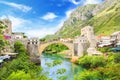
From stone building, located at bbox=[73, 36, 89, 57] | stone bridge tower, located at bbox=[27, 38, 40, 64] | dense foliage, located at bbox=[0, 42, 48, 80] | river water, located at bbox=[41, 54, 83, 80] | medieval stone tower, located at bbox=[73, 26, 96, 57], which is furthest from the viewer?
medieval stone tower, located at bbox=[73, 26, 96, 57]

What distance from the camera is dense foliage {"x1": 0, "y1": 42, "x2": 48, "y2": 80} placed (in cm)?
2035

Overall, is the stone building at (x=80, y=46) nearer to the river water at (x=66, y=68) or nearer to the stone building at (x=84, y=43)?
the stone building at (x=84, y=43)

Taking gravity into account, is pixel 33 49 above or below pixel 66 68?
above

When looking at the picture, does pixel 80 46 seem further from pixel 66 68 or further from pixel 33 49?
pixel 66 68

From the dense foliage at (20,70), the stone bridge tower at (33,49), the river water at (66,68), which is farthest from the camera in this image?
the stone bridge tower at (33,49)

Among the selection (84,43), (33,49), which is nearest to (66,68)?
(33,49)

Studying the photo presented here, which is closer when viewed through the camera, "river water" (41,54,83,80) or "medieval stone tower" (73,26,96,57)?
"river water" (41,54,83,80)

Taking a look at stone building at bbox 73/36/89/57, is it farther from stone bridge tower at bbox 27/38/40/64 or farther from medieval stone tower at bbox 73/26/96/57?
stone bridge tower at bbox 27/38/40/64

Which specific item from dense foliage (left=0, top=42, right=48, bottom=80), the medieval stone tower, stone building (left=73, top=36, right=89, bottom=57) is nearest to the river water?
dense foliage (left=0, top=42, right=48, bottom=80)

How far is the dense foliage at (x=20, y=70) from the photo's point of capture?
66.8 ft

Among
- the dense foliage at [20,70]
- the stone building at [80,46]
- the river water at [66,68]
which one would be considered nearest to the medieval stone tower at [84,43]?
the stone building at [80,46]

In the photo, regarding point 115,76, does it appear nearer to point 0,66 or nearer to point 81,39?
point 0,66

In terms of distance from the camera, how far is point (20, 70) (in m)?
28.5

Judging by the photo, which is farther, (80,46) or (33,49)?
(80,46)
